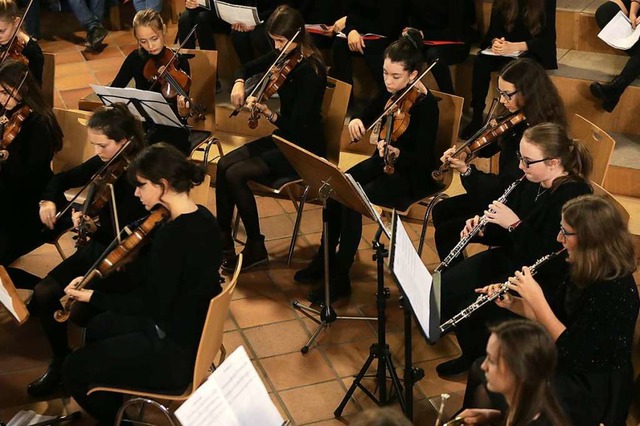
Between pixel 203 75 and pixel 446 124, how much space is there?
4.21 feet

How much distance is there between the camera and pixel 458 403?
3289 millimetres

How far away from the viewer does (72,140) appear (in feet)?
12.9

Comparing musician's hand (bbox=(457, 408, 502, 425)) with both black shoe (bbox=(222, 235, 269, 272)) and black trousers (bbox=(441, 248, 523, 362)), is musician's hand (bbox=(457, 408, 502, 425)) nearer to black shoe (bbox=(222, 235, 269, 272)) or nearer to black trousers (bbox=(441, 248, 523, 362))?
black trousers (bbox=(441, 248, 523, 362))

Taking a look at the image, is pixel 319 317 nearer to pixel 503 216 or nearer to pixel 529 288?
pixel 503 216

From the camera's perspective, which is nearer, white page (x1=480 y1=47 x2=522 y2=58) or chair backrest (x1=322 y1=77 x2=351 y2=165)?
chair backrest (x1=322 y1=77 x2=351 y2=165)

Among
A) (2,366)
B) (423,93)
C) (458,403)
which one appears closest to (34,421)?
(2,366)

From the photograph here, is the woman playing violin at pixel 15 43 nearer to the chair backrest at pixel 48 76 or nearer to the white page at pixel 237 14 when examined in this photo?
the chair backrest at pixel 48 76

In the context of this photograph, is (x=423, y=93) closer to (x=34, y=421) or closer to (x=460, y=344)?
(x=460, y=344)

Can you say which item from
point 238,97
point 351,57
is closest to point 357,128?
point 238,97

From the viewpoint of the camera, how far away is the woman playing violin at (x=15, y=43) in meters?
4.51

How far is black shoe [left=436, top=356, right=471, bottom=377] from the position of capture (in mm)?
3393

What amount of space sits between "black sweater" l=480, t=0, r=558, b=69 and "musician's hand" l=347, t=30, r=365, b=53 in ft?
2.44

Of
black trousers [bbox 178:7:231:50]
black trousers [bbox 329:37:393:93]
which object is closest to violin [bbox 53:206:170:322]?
black trousers [bbox 329:37:393:93]

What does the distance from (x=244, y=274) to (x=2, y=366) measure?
3.82 ft
